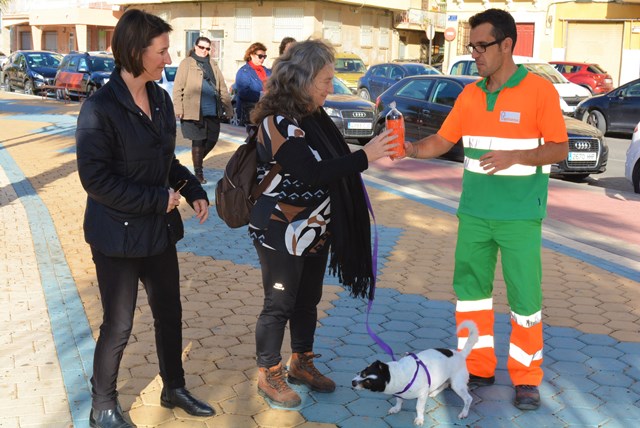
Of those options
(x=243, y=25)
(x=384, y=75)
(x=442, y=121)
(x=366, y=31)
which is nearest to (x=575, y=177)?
(x=442, y=121)

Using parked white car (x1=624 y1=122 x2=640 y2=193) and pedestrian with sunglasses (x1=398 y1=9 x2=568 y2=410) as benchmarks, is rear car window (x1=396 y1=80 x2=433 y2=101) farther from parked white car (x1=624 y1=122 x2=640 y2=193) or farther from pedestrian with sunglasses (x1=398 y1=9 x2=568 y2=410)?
pedestrian with sunglasses (x1=398 y1=9 x2=568 y2=410)

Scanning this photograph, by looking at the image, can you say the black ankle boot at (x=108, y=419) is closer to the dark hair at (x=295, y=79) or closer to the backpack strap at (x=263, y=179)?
the backpack strap at (x=263, y=179)

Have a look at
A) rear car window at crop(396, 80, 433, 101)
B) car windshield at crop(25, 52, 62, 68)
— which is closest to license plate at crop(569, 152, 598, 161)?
rear car window at crop(396, 80, 433, 101)

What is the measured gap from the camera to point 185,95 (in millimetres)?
10258

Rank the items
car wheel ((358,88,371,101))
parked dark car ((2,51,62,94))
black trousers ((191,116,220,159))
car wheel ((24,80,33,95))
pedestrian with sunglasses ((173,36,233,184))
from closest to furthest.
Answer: pedestrian with sunglasses ((173,36,233,184)) → black trousers ((191,116,220,159)) → car wheel ((358,88,371,101)) → parked dark car ((2,51,62,94)) → car wheel ((24,80,33,95))

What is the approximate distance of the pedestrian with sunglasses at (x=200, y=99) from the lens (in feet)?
33.6

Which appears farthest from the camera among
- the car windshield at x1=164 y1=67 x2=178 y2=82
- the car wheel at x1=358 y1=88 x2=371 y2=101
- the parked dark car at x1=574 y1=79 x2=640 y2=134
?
the car wheel at x1=358 y1=88 x2=371 y2=101

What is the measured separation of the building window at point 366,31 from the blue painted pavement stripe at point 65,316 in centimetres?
4106

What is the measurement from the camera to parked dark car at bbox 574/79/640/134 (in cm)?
2038

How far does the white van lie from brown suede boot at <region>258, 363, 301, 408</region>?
742 inches

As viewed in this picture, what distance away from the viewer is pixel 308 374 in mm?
4590

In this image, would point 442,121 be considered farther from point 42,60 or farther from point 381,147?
point 42,60

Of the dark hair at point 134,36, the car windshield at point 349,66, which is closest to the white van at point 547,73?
the car windshield at point 349,66

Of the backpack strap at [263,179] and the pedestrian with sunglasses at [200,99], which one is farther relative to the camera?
the pedestrian with sunglasses at [200,99]
